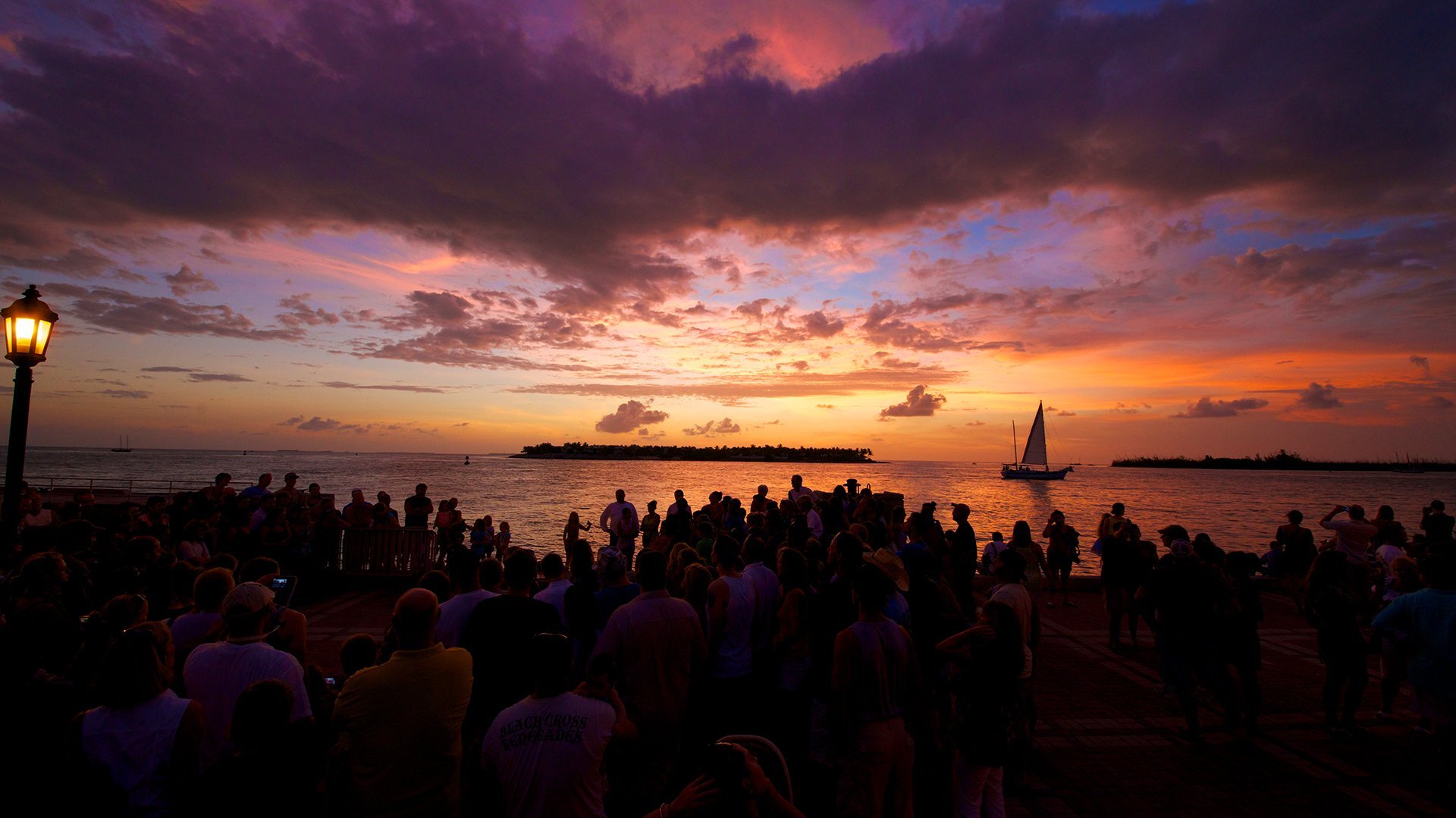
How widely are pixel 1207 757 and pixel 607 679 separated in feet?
19.9

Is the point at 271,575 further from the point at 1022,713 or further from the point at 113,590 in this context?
the point at 1022,713

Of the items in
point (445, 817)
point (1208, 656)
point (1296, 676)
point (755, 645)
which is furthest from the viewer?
point (1296, 676)

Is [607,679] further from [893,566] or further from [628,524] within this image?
[628,524]

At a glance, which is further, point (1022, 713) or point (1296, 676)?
point (1296, 676)

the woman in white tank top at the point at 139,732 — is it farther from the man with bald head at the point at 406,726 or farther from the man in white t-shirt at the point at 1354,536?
the man in white t-shirt at the point at 1354,536

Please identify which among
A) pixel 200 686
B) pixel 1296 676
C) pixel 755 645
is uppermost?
pixel 200 686

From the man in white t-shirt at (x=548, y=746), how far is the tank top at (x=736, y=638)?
2.18 metres

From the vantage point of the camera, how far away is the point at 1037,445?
79.3m

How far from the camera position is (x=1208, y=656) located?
6.31 meters

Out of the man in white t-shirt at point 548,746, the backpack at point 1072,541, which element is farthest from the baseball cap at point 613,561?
the backpack at point 1072,541

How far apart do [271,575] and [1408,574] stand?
11117 millimetres

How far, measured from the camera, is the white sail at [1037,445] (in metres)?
78.1

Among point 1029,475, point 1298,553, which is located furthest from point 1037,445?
point 1298,553

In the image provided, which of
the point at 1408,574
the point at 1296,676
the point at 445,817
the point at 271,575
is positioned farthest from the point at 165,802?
the point at 1296,676
